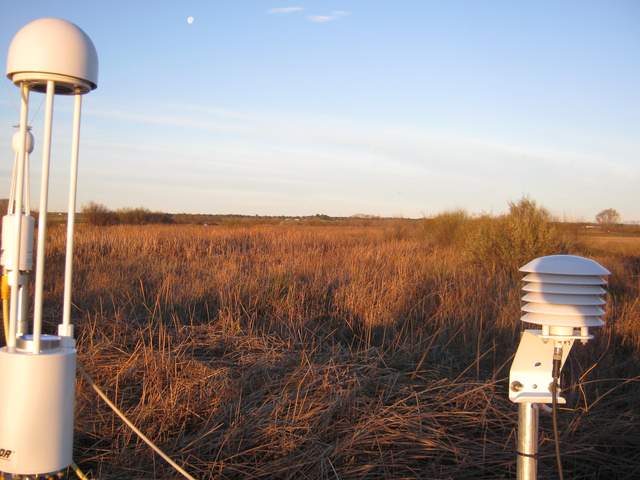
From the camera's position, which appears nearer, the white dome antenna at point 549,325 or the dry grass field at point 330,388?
the white dome antenna at point 549,325

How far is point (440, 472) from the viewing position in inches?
116

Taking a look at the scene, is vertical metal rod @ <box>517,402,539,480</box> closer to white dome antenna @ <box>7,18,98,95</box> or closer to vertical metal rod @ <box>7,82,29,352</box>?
vertical metal rod @ <box>7,82,29,352</box>

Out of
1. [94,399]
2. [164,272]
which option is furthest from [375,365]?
[164,272]

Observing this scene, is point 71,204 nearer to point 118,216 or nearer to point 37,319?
point 37,319

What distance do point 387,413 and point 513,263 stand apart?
8880mm

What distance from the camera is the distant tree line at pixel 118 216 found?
96.1 feet

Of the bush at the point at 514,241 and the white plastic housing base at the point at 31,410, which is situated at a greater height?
the bush at the point at 514,241

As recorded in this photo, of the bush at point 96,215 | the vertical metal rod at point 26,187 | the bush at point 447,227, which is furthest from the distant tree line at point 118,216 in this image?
the vertical metal rod at point 26,187

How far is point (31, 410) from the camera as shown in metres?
1.73

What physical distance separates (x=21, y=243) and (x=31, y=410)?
0.50 meters

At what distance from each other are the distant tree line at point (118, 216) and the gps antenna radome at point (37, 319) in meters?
28.9

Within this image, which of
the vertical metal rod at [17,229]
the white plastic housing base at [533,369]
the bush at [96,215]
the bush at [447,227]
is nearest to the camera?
the white plastic housing base at [533,369]

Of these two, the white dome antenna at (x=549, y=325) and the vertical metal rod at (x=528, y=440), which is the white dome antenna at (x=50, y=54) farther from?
the vertical metal rod at (x=528, y=440)

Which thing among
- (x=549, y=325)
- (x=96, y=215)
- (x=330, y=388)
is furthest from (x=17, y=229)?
(x=96, y=215)
